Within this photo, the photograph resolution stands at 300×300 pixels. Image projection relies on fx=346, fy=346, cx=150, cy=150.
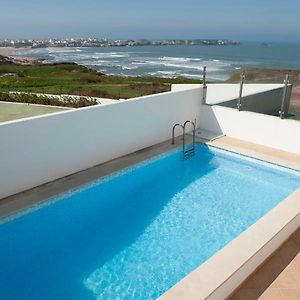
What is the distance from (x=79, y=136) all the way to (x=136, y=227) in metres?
2.15

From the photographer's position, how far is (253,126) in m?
8.66

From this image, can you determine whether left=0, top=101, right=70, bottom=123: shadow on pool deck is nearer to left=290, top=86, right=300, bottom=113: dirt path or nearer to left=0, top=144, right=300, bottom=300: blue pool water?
left=0, top=144, right=300, bottom=300: blue pool water

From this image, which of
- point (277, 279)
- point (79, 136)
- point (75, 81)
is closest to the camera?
point (277, 279)

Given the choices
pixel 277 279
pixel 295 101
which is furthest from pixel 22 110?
pixel 277 279

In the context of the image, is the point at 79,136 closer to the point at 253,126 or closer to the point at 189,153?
the point at 189,153

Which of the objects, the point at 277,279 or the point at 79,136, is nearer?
the point at 277,279

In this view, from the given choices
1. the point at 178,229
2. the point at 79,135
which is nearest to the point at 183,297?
the point at 178,229

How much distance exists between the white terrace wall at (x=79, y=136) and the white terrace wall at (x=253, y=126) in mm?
885

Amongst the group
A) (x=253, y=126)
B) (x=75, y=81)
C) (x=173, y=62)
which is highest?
(x=253, y=126)

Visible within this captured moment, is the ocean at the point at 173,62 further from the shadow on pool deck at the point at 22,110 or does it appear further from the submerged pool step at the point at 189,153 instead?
the submerged pool step at the point at 189,153

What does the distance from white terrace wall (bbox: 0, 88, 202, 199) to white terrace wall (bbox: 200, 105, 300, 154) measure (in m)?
0.89

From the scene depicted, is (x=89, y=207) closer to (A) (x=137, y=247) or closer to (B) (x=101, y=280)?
(A) (x=137, y=247)

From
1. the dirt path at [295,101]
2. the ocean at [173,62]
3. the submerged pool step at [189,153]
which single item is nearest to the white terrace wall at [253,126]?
the dirt path at [295,101]

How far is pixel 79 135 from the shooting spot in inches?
265
